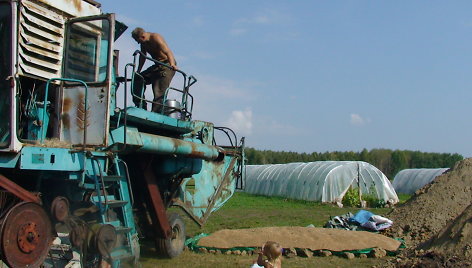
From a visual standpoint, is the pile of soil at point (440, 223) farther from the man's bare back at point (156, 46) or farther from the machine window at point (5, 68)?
the machine window at point (5, 68)

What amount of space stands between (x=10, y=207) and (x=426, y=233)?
32.3ft

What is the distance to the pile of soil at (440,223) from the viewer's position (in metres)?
8.13

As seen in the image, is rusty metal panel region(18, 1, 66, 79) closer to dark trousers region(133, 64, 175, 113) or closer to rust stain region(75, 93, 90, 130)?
rust stain region(75, 93, 90, 130)

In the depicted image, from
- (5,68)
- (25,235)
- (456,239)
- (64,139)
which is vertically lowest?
(456,239)

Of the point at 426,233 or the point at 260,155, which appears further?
the point at 260,155

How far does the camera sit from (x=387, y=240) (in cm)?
1068

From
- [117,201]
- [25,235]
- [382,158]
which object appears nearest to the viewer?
[25,235]

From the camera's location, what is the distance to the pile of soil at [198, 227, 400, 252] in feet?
33.2

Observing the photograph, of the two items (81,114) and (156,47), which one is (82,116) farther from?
(156,47)

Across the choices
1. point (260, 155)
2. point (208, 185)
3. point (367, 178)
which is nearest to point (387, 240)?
point (208, 185)

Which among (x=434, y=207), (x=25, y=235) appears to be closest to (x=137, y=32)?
(x=25, y=235)

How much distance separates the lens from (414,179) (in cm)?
3853

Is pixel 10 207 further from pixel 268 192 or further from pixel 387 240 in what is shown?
pixel 268 192

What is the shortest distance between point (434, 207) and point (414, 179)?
26.3 metres
